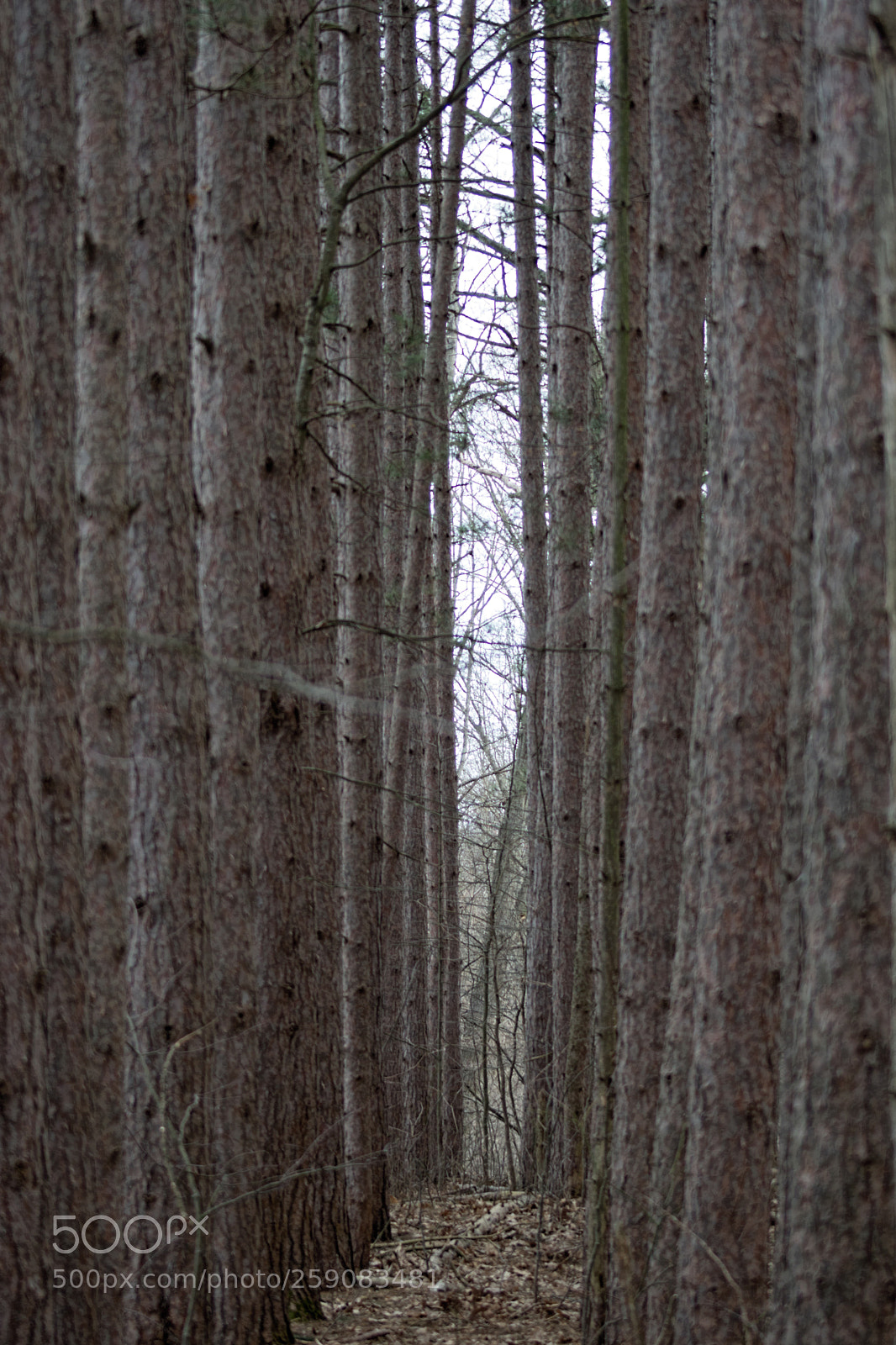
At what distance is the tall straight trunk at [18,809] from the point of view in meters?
3.25

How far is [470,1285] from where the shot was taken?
21.5 feet

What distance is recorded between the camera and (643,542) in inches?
210

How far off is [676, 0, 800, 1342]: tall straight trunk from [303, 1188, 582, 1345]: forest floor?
1.78 m

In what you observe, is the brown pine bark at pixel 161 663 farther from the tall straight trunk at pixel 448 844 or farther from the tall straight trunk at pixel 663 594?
the tall straight trunk at pixel 448 844

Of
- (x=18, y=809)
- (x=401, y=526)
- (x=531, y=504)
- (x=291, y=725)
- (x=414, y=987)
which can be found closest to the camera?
(x=18, y=809)

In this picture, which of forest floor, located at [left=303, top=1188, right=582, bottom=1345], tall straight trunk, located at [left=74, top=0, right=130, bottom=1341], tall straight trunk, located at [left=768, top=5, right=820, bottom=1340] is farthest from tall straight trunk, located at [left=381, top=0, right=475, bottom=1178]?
tall straight trunk, located at [left=768, top=5, right=820, bottom=1340]

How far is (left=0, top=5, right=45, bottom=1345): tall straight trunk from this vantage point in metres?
3.25

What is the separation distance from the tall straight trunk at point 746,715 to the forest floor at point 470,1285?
70.0 inches

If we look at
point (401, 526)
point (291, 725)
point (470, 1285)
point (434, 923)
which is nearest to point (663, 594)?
point (291, 725)

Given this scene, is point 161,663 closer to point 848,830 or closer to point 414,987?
point 848,830

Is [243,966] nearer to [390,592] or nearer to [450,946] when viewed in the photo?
[390,592]

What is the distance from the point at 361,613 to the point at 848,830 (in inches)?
183

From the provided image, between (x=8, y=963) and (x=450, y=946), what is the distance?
33.1 ft

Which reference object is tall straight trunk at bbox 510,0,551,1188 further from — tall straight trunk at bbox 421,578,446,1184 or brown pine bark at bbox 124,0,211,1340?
brown pine bark at bbox 124,0,211,1340
